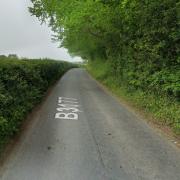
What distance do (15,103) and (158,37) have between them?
6847 mm

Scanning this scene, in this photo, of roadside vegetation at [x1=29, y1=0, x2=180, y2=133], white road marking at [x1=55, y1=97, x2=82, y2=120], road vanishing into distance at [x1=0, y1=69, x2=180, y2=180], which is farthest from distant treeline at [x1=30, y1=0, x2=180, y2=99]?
white road marking at [x1=55, y1=97, x2=82, y2=120]

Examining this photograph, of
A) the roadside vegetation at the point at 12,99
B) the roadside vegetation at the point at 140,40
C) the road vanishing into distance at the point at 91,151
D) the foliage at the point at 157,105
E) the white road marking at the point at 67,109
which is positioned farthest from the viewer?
the roadside vegetation at the point at 140,40

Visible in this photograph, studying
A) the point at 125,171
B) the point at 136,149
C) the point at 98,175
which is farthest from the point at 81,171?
the point at 136,149

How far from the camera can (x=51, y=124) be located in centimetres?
942

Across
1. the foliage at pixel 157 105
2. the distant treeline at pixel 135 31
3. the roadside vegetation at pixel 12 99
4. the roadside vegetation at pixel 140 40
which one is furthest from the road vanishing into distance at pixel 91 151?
the distant treeline at pixel 135 31

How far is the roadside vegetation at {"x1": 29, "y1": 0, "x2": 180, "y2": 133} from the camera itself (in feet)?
36.6

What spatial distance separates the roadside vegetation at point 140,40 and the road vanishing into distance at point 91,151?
1.61m

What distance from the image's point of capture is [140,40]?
44.9 ft

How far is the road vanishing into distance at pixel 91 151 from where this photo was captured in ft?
18.6

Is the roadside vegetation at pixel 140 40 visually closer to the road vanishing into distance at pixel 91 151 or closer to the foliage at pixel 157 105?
the foliage at pixel 157 105

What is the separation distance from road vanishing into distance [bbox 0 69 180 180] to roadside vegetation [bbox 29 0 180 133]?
161 cm

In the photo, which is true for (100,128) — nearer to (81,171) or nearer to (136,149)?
(136,149)

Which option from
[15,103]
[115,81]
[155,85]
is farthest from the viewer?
[115,81]

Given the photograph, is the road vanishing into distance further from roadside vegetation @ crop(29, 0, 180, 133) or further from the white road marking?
roadside vegetation @ crop(29, 0, 180, 133)
